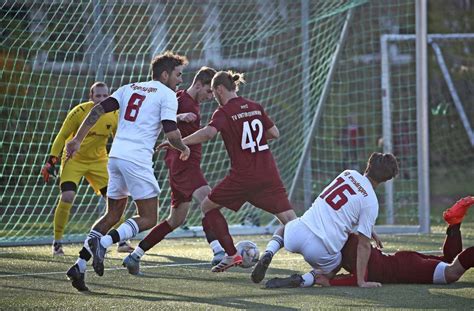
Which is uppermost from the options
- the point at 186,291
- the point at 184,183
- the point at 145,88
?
the point at 145,88

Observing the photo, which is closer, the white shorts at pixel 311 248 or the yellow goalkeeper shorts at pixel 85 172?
the white shorts at pixel 311 248


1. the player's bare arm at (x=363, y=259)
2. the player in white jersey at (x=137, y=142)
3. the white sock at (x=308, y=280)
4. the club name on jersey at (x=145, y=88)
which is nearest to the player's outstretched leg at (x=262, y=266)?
the white sock at (x=308, y=280)

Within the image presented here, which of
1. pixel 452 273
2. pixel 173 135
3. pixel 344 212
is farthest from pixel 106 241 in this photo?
pixel 452 273

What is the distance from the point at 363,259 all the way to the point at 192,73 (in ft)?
24.1

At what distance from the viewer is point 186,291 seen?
734cm

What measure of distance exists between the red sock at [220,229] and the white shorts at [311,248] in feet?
2.68

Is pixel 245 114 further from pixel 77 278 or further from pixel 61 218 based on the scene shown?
pixel 61 218

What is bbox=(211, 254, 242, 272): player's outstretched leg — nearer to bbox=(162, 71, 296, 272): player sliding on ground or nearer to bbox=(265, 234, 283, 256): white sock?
bbox=(162, 71, 296, 272): player sliding on ground

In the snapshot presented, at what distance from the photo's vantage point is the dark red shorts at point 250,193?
830cm

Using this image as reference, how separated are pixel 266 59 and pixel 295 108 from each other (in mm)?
767

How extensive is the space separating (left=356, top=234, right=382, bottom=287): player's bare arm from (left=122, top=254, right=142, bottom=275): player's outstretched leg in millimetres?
1798

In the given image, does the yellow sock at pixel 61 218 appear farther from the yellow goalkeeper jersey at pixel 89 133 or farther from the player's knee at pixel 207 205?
the player's knee at pixel 207 205

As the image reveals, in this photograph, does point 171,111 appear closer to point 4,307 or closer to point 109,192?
point 109,192

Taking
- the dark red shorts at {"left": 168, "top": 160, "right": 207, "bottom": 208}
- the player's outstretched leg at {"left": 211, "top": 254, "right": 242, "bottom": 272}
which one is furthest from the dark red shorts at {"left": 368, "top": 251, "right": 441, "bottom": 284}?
the dark red shorts at {"left": 168, "top": 160, "right": 207, "bottom": 208}
